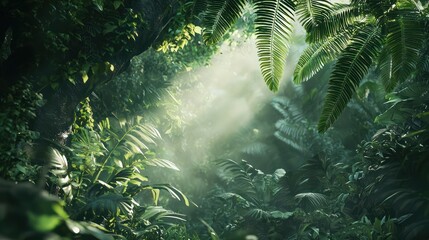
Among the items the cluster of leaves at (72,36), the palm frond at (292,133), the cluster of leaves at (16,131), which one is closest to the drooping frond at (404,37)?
the cluster of leaves at (72,36)

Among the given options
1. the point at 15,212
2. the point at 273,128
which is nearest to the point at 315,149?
the point at 273,128

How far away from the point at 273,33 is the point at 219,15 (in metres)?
0.53

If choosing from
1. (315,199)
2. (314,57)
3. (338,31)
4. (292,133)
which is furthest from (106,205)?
(292,133)

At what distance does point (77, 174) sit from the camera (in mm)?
5656

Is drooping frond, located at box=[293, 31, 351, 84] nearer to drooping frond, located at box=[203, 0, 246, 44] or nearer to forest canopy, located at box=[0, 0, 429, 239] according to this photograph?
forest canopy, located at box=[0, 0, 429, 239]

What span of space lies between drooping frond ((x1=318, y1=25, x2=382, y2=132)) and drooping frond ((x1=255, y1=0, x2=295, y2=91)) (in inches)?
20.6

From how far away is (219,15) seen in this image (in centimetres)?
391

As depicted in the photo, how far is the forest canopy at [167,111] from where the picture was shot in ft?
12.5

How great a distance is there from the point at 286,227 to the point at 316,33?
20.1 feet

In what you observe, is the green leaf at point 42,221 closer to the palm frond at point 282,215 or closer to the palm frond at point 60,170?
the palm frond at point 60,170

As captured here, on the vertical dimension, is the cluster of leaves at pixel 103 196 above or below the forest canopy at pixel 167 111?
below

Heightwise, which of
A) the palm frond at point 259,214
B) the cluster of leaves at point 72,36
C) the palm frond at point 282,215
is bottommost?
the palm frond at point 259,214

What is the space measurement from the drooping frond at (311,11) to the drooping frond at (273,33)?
0.34 feet

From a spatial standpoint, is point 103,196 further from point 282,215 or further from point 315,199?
point 315,199
